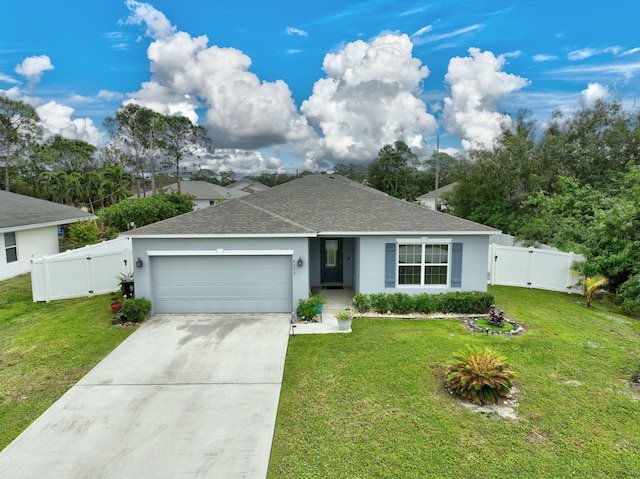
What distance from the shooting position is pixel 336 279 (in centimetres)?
1446

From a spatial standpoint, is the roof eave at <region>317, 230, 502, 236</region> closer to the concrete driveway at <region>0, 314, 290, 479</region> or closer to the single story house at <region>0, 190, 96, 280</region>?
the concrete driveway at <region>0, 314, 290, 479</region>

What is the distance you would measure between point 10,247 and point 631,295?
78.5 feet

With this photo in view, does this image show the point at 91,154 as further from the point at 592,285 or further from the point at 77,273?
the point at 592,285

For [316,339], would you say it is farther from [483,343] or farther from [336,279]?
[336,279]

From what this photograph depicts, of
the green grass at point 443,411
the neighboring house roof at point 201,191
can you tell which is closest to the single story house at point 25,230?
the green grass at point 443,411

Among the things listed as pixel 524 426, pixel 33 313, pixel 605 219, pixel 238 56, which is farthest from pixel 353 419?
pixel 238 56

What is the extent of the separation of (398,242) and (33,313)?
1190cm

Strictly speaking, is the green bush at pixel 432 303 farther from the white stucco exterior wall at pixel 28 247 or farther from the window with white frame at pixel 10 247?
the window with white frame at pixel 10 247

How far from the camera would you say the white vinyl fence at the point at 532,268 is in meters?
13.7

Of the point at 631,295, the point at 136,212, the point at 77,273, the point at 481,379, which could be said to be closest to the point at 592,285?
the point at 631,295

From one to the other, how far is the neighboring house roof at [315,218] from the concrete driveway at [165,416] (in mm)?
3287

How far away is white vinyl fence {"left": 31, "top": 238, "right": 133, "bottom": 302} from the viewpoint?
12.5 metres

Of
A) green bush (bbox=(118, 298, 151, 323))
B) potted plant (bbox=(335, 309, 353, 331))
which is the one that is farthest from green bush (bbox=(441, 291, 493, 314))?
green bush (bbox=(118, 298, 151, 323))

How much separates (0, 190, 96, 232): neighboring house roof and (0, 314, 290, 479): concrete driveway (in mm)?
11104
